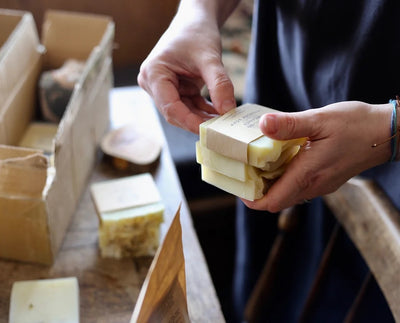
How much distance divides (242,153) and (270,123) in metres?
0.06

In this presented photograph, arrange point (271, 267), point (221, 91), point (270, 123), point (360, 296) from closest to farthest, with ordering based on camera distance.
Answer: point (270, 123) → point (221, 91) → point (360, 296) → point (271, 267)

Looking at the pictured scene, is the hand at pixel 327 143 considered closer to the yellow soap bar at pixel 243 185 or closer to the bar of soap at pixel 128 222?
the yellow soap bar at pixel 243 185

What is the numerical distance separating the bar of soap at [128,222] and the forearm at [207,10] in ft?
1.05

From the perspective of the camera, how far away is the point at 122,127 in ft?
3.68

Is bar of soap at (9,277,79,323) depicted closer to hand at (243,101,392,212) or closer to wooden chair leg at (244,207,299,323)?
hand at (243,101,392,212)

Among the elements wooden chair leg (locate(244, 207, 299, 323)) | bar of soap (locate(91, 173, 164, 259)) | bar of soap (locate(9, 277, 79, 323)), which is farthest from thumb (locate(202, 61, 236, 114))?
wooden chair leg (locate(244, 207, 299, 323))

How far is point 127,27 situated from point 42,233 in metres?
1.50

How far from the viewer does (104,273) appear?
83cm

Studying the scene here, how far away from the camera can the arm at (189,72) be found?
729 millimetres

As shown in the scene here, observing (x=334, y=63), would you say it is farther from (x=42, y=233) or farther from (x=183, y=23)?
(x=42, y=233)

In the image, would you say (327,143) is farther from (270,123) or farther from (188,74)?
(188,74)

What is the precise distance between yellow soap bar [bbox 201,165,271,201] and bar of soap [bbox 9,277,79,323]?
30 cm

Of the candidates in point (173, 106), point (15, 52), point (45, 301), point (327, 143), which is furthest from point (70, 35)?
point (327, 143)

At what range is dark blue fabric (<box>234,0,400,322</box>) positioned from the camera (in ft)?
2.63
